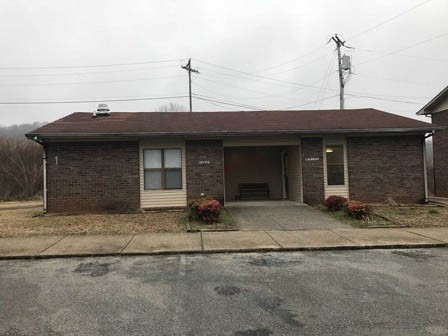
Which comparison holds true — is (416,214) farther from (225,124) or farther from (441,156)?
(441,156)

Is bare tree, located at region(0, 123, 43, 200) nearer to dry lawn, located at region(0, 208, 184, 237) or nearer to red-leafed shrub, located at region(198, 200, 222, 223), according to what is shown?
dry lawn, located at region(0, 208, 184, 237)

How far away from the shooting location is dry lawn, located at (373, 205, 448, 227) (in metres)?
10.6

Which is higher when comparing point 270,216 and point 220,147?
point 220,147

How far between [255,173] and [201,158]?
492 centimetres

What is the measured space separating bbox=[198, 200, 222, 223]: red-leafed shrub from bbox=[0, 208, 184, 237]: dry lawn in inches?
26.7

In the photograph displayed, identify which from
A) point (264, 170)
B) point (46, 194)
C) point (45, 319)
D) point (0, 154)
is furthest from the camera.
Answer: point (0, 154)

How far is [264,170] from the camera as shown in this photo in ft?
59.5

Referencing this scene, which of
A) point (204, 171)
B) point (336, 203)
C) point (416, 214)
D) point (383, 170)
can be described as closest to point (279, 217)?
point (336, 203)

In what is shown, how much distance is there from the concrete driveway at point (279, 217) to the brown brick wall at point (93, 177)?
361 cm

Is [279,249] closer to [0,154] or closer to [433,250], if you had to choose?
[433,250]

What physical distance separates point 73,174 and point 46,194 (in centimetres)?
109

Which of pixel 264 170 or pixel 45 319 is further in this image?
pixel 264 170

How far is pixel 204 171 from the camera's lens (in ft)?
45.3

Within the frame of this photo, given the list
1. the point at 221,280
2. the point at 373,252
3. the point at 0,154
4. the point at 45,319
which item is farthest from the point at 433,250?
the point at 0,154
